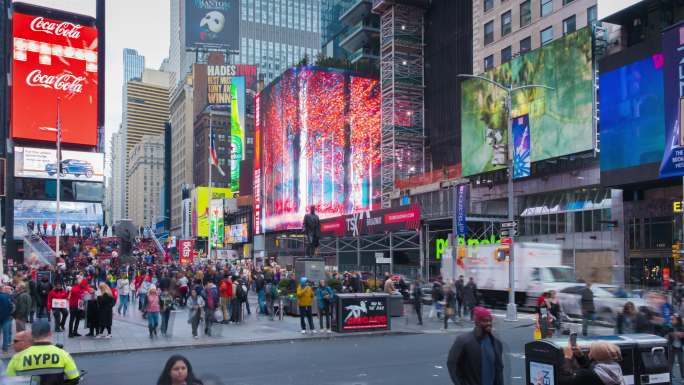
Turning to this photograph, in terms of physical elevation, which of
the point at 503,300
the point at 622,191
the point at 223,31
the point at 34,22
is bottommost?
the point at 503,300

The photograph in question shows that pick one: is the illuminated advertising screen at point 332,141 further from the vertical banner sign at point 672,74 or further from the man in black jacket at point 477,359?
the man in black jacket at point 477,359

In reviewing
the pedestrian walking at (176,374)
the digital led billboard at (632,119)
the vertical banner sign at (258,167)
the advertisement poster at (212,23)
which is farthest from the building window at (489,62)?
the advertisement poster at (212,23)

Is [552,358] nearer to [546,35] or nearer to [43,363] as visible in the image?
[43,363]

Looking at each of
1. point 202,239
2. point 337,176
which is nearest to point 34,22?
point 337,176

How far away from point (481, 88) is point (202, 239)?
90985 mm

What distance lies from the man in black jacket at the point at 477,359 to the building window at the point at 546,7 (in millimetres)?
44076

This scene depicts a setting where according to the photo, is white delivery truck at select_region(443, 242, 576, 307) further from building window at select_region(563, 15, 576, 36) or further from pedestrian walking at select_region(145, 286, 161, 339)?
building window at select_region(563, 15, 576, 36)

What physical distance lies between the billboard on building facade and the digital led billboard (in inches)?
69.9

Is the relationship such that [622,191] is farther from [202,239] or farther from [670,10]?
[202,239]

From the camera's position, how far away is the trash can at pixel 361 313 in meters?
21.4

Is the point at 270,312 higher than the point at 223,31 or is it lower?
lower

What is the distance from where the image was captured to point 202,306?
2073 centimetres

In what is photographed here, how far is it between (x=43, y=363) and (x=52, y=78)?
78474mm

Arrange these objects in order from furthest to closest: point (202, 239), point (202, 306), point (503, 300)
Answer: point (202, 239) → point (503, 300) → point (202, 306)
